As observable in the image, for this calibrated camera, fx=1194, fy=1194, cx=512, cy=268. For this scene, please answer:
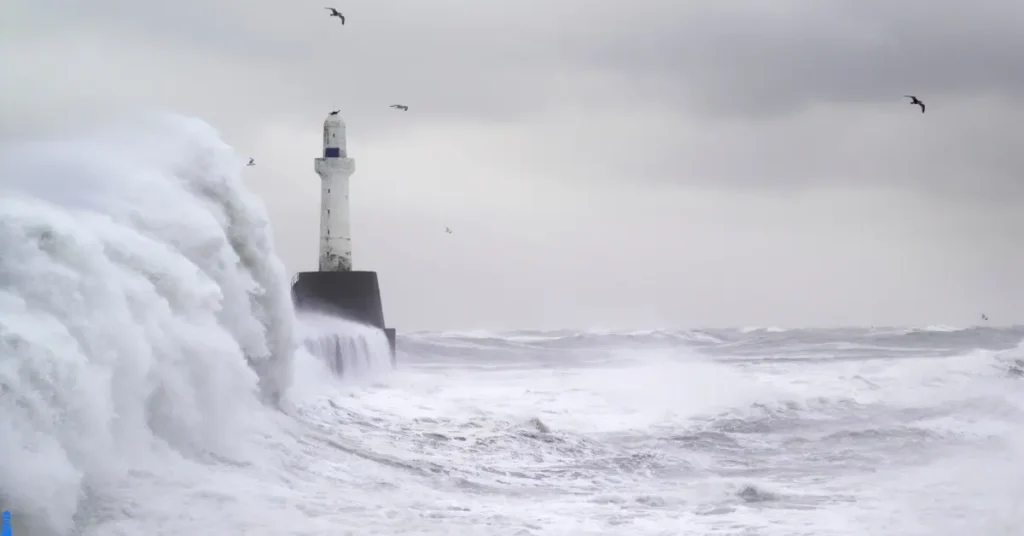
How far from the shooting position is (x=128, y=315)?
988 centimetres

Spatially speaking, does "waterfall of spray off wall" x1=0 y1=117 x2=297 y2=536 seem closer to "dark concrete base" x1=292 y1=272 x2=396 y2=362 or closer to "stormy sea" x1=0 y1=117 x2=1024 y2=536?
"stormy sea" x1=0 y1=117 x2=1024 y2=536

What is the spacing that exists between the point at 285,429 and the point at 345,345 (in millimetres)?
11524

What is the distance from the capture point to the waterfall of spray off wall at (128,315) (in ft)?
25.5

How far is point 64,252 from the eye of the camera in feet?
30.6

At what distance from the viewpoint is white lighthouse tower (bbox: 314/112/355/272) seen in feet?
87.1

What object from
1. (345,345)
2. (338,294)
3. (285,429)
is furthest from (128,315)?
(338,294)

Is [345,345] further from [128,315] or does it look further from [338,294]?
[128,315]

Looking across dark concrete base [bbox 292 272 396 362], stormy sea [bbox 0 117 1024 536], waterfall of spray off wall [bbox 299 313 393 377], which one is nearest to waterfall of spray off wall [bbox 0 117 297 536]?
stormy sea [bbox 0 117 1024 536]

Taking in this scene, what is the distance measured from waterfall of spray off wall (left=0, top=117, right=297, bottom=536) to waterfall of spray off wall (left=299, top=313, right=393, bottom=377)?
7.07 m

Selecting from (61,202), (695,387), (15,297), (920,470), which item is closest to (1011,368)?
(695,387)

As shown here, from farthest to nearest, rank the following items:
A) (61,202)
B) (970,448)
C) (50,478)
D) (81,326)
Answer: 1. (970,448)
2. (61,202)
3. (81,326)
4. (50,478)

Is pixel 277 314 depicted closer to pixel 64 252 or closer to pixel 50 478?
pixel 64 252

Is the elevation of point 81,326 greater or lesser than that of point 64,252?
lesser

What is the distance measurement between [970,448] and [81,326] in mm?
10723
